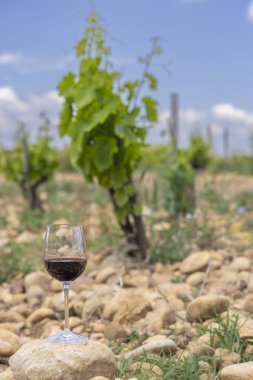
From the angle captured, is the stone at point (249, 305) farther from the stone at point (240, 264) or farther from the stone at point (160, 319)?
the stone at point (240, 264)

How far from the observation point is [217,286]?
4.76 meters

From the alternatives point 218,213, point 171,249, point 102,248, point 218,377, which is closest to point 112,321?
point 218,377

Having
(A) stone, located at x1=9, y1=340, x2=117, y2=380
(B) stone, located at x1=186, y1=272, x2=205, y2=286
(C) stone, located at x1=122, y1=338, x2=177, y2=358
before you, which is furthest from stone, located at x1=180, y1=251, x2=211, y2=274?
(A) stone, located at x1=9, y1=340, x2=117, y2=380

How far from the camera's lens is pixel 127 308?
4.04 meters

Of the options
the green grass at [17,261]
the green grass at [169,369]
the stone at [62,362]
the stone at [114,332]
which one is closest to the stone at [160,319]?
the stone at [114,332]

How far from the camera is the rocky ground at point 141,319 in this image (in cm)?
267

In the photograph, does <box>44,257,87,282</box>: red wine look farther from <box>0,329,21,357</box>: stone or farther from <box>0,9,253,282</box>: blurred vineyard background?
<box>0,9,253,282</box>: blurred vineyard background

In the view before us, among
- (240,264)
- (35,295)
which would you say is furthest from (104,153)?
(240,264)

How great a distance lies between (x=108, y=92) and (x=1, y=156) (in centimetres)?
716

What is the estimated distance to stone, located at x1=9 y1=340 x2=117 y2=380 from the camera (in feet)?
8.39

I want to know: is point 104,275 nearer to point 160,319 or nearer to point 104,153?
point 104,153

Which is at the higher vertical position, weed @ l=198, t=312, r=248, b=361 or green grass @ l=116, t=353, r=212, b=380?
weed @ l=198, t=312, r=248, b=361

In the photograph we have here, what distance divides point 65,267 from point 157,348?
2.35 ft

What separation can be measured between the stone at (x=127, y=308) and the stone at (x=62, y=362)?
50.9 inches
